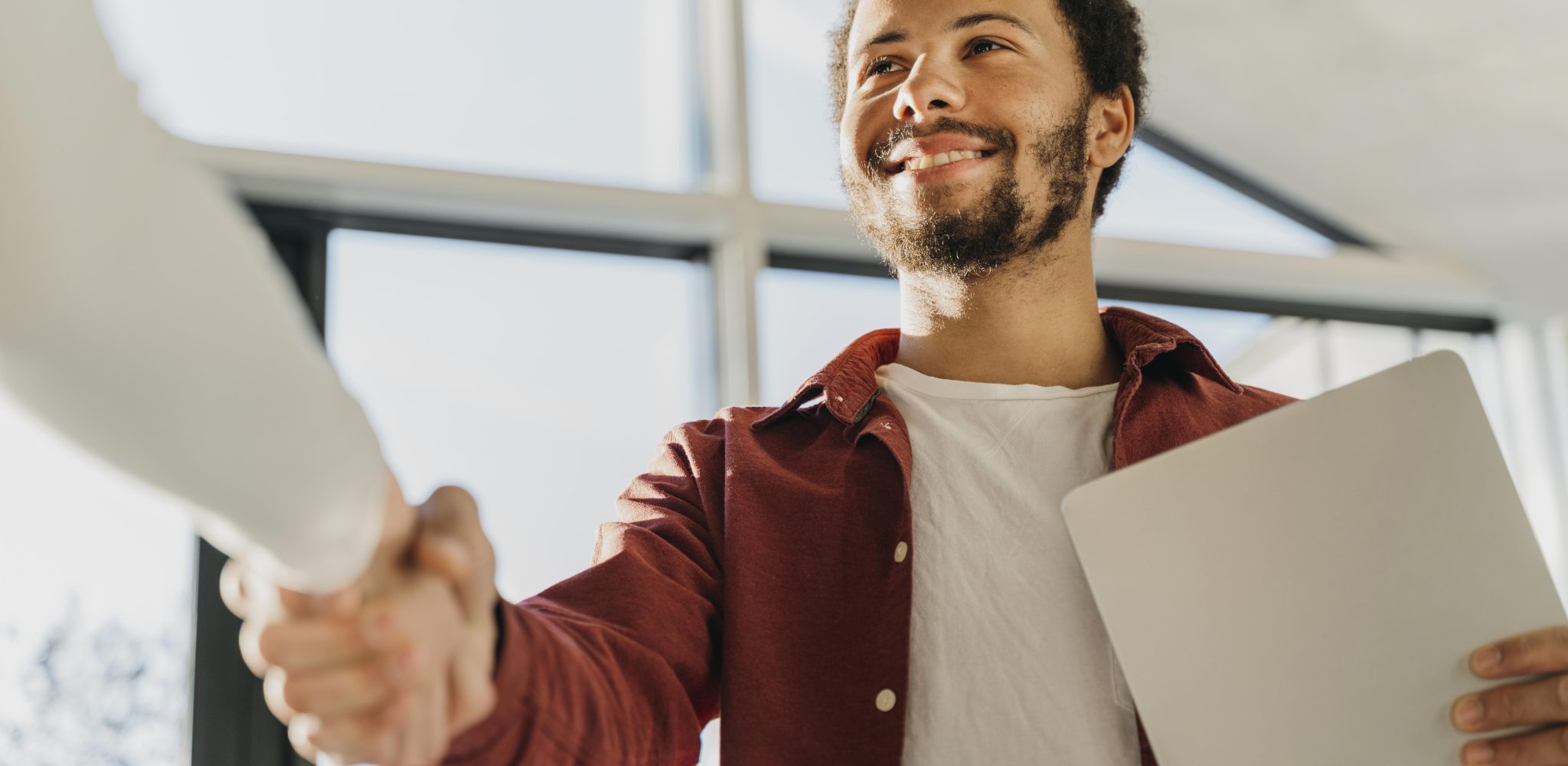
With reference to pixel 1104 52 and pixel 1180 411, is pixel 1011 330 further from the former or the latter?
pixel 1104 52

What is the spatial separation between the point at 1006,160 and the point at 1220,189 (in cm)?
237

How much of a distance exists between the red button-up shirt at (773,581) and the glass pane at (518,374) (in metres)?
1.45

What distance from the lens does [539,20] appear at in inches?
120

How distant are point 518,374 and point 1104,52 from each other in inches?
59.3

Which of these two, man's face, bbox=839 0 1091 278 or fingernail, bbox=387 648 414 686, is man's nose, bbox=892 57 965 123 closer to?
man's face, bbox=839 0 1091 278

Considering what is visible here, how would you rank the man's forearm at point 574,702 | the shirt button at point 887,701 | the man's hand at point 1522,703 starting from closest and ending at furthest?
the man's forearm at point 574,702 < the man's hand at point 1522,703 < the shirt button at point 887,701

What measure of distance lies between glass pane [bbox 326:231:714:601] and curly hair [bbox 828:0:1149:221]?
3.74 feet

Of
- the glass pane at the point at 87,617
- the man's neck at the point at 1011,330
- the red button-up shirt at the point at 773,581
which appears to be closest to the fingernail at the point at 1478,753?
the red button-up shirt at the point at 773,581

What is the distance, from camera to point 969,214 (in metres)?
1.50

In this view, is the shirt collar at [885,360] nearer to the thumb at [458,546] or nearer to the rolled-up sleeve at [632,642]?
the rolled-up sleeve at [632,642]

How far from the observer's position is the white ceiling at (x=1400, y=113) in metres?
3.07

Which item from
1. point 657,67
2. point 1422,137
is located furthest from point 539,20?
point 1422,137

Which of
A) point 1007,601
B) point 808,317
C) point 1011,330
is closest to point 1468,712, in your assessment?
point 1007,601

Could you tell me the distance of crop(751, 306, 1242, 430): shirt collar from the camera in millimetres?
1398
